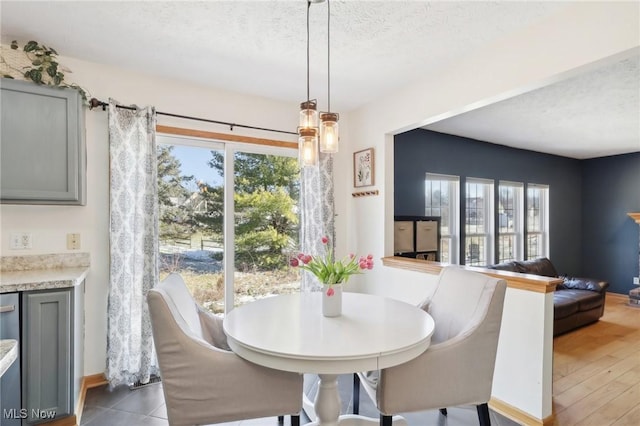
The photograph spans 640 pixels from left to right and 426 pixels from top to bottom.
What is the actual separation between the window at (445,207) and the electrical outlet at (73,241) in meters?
3.71

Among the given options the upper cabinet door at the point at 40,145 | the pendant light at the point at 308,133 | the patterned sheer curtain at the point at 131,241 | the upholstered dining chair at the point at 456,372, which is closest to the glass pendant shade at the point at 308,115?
the pendant light at the point at 308,133

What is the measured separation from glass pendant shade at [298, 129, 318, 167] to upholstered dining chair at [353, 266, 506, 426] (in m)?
1.06

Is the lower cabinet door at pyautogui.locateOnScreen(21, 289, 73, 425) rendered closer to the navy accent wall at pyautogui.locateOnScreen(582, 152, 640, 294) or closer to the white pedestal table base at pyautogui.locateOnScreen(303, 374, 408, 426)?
the white pedestal table base at pyautogui.locateOnScreen(303, 374, 408, 426)

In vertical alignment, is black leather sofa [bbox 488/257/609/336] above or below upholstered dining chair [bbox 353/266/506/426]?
below

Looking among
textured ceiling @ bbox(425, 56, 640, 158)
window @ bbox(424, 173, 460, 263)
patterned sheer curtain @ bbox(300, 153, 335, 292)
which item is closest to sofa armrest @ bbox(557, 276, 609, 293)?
window @ bbox(424, 173, 460, 263)

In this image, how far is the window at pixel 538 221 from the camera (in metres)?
5.67

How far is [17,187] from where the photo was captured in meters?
2.05

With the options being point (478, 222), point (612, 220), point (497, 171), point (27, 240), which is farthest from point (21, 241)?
point (612, 220)

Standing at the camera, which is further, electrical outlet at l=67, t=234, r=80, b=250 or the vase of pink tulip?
electrical outlet at l=67, t=234, r=80, b=250

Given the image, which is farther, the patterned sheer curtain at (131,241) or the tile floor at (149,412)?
the patterned sheer curtain at (131,241)

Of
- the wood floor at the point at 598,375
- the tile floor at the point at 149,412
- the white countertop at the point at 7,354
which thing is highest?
the white countertop at the point at 7,354

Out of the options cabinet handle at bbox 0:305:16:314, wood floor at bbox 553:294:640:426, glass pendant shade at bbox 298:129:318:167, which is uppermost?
glass pendant shade at bbox 298:129:318:167

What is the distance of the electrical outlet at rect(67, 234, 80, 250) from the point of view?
2.41m

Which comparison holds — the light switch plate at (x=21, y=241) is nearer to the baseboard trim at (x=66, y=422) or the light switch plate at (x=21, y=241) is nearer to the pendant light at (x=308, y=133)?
the baseboard trim at (x=66, y=422)
